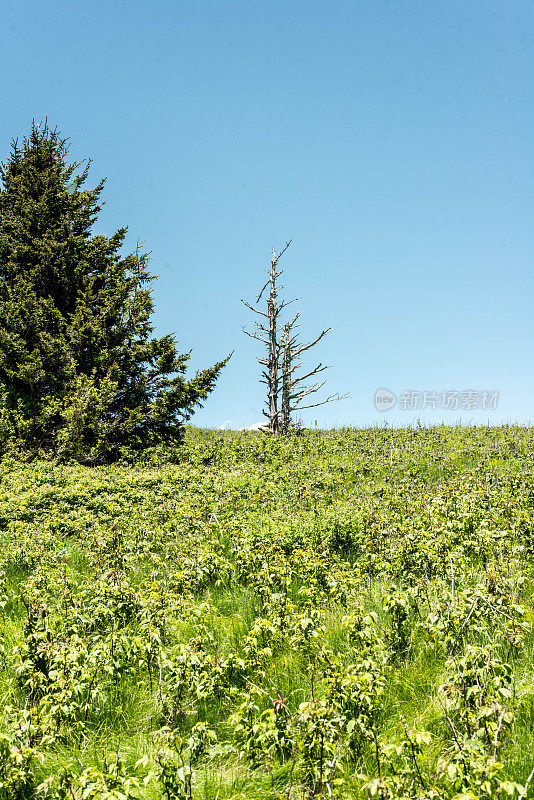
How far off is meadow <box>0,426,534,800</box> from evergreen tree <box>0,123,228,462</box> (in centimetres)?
596

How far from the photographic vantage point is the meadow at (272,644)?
3.21 metres

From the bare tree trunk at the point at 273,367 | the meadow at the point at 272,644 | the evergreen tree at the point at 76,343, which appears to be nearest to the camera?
the meadow at the point at 272,644

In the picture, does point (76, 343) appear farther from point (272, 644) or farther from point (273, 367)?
point (272, 644)

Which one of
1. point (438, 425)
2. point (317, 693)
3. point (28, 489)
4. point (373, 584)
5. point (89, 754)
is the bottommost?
point (89, 754)

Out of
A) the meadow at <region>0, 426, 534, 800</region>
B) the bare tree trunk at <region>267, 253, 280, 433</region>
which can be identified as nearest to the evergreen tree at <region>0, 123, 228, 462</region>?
the bare tree trunk at <region>267, 253, 280, 433</region>

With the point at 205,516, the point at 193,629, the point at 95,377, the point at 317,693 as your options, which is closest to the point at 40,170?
the point at 95,377

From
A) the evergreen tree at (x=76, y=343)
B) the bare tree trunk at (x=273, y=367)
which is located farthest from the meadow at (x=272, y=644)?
the bare tree trunk at (x=273, y=367)

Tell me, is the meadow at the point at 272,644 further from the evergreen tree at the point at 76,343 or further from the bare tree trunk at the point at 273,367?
the bare tree trunk at the point at 273,367

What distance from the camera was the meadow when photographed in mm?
3213

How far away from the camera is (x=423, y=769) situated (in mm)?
3371

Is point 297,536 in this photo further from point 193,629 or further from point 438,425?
point 438,425

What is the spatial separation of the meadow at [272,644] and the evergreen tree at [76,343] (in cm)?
596

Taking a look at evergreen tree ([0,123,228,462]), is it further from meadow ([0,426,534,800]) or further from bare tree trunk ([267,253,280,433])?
meadow ([0,426,534,800])

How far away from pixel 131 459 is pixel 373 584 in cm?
1173
